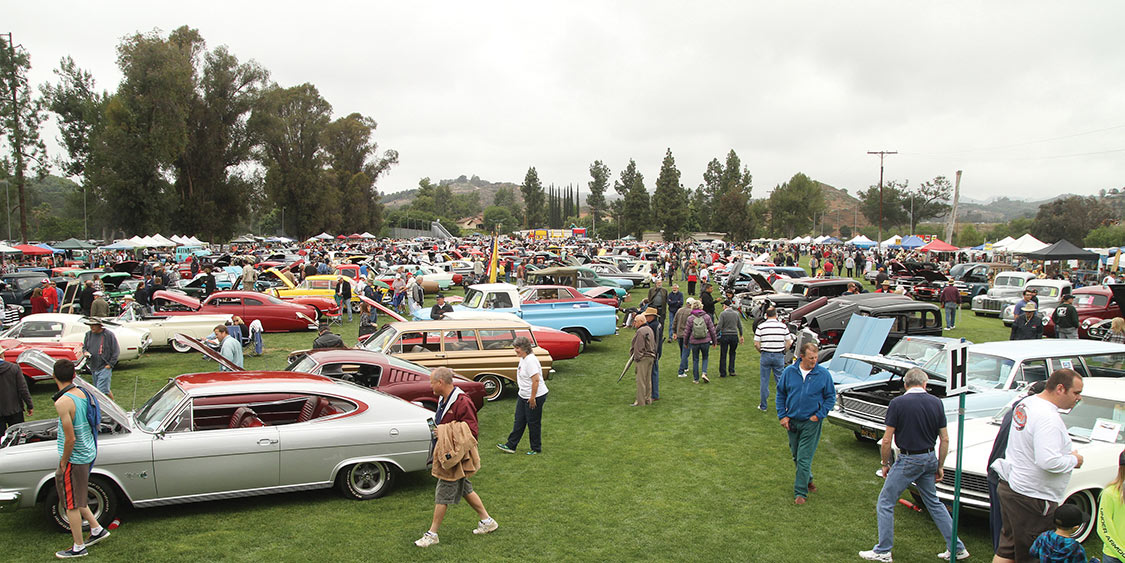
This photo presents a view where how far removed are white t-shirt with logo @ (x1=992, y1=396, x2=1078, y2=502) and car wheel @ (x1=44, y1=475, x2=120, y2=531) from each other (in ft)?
25.4

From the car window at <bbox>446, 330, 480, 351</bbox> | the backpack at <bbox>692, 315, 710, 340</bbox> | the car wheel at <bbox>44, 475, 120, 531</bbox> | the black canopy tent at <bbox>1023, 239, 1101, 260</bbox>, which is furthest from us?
the black canopy tent at <bbox>1023, 239, 1101, 260</bbox>

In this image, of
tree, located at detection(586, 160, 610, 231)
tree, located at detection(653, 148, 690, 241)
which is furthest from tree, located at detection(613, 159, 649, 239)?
tree, located at detection(586, 160, 610, 231)

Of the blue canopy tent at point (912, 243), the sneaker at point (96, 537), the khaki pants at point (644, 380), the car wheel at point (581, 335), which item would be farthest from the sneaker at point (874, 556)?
the blue canopy tent at point (912, 243)

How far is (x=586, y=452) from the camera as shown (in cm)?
899

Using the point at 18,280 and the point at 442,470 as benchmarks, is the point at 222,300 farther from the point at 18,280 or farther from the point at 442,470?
the point at 442,470

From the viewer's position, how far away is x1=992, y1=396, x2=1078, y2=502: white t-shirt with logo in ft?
15.2

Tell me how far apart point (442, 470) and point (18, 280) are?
2364 cm

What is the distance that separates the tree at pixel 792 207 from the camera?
440ft

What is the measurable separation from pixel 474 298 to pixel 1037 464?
46.4 feet

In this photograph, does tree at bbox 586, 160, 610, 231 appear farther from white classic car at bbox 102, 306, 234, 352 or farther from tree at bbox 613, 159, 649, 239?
white classic car at bbox 102, 306, 234, 352

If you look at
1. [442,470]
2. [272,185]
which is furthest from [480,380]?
[272,185]

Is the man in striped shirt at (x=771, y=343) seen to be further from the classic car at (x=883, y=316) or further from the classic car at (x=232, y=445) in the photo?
the classic car at (x=232, y=445)

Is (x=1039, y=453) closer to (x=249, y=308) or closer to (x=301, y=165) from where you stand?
(x=249, y=308)

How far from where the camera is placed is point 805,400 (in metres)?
6.76
